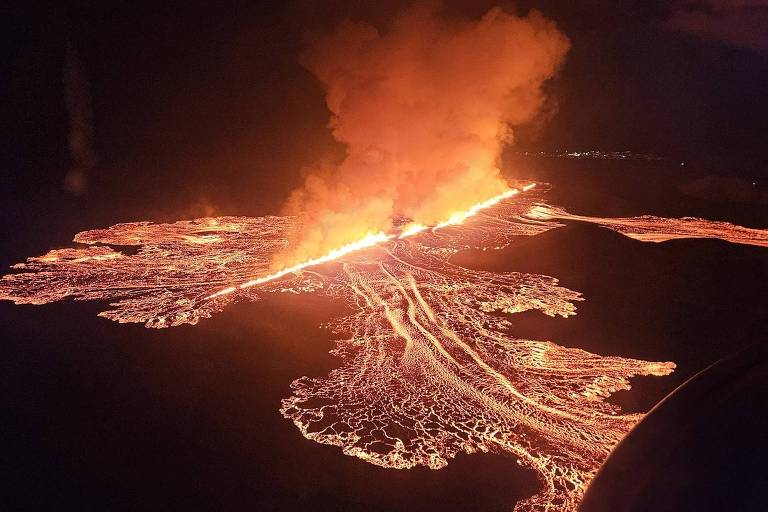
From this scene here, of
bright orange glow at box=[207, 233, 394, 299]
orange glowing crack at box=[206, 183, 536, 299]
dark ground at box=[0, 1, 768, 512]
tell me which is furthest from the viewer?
orange glowing crack at box=[206, 183, 536, 299]

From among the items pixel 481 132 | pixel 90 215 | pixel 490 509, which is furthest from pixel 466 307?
pixel 90 215

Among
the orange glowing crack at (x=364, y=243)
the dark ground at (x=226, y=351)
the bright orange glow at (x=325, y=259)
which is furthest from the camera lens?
the orange glowing crack at (x=364, y=243)

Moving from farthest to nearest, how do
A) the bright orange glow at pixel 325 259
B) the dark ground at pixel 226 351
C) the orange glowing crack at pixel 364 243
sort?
the orange glowing crack at pixel 364 243 → the bright orange glow at pixel 325 259 → the dark ground at pixel 226 351

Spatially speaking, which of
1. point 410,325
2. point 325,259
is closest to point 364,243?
point 325,259

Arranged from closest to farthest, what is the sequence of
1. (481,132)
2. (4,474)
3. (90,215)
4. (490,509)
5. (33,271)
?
(490,509)
(4,474)
(33,271)
(90,215)
(481,132)

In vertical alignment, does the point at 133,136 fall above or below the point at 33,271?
above

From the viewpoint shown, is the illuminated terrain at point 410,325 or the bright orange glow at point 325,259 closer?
the illuminated terrain at point 410,325

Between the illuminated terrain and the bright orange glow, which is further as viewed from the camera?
the bright orange glow

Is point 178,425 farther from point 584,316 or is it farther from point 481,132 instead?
point 481,132
